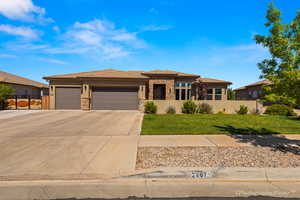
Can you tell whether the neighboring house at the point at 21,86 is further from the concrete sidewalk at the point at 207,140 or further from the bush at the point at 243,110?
the bush at the point at 243,110

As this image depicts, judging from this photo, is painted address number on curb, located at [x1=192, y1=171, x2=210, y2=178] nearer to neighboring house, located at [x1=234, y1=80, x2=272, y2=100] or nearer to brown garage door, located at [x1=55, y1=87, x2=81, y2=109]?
brown garage door, located at [x1=55, y1=87, x2=81, y2=109]

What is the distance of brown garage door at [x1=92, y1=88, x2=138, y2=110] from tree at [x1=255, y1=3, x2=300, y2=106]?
13.5 m

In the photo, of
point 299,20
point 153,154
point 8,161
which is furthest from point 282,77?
point 8,161

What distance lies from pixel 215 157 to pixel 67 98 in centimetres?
1755

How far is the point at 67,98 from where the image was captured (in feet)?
59.1

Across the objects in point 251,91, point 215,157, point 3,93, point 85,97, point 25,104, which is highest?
point 251,91

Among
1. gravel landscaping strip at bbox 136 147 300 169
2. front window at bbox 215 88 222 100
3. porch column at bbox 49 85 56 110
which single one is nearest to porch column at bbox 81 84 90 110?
porch column at bbox 49 85 56 110

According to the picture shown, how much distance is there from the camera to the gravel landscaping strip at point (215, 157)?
14.6 ft

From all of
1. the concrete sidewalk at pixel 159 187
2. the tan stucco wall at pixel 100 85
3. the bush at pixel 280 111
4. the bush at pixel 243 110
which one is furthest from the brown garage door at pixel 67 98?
the bush at pixel 280 111

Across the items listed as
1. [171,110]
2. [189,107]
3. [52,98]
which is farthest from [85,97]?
[189,107]

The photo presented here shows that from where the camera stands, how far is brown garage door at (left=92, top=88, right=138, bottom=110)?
685 inches

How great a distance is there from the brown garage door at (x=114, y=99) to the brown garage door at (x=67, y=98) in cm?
222

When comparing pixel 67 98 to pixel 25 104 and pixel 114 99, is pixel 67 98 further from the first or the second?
pixel 25 104

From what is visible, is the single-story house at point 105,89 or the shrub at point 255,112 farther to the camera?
the single-story house at point 105,89
